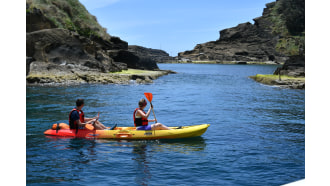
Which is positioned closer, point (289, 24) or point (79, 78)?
point (79, 78)

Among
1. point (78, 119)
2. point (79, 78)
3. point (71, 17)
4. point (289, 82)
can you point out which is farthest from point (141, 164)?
point (71, 17)

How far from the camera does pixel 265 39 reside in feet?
469

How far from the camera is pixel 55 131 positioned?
12375 millimetres

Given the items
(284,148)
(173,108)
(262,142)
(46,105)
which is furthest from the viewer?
(173,108)

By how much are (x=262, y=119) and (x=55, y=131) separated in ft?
31.5

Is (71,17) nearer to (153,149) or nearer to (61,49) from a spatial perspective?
(61,49)

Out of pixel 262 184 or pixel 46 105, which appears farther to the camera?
pixel 46 105

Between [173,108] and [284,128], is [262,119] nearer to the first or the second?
[284,128]

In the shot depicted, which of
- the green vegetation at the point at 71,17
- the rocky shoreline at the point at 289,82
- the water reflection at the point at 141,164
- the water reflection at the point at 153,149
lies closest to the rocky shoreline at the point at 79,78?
the green vegetation at the point at 71,17

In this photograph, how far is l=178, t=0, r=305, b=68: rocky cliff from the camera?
118812 mm

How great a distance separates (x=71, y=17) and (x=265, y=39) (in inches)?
4229

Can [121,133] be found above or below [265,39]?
below

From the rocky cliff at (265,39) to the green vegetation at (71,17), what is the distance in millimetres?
77957

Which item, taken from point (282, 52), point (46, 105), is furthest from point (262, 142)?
point (282, 52)
